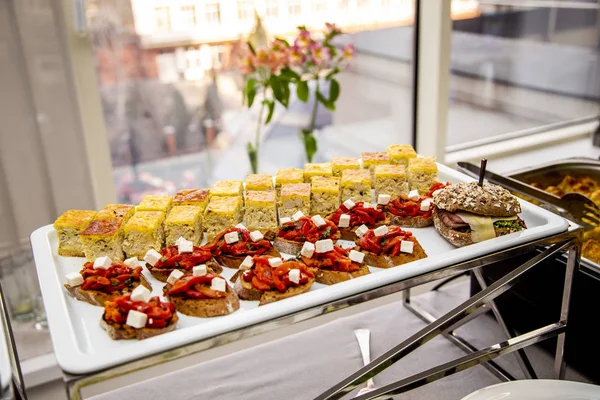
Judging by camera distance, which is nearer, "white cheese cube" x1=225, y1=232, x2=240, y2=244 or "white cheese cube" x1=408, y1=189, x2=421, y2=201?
"white cheese cube" x1=225, y1=232, x2=240, y2=244

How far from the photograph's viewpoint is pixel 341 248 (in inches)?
55.8

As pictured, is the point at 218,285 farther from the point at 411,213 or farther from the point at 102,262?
the point at 411,213

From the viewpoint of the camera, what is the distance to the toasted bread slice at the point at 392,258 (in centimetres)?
138

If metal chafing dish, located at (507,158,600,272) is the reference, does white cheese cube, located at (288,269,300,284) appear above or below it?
above

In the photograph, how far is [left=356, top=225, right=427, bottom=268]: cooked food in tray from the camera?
54.6 inches

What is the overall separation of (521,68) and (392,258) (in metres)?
2.75

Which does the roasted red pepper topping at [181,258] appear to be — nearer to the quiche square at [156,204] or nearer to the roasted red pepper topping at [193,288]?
the roasted red pepper topping at [193,288]

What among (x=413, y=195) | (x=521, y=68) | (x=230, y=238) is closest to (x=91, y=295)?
(x=230, y=238)

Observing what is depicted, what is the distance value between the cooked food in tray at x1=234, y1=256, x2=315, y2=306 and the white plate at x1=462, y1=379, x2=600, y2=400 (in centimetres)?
48

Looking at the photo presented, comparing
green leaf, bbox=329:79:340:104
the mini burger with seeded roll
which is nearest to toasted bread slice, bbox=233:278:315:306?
the mini burger with seeded roll

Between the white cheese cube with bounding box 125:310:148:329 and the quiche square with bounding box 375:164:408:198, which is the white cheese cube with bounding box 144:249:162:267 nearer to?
the white cheese cube with bounding box 125:310:148:329

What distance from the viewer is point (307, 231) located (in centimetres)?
148

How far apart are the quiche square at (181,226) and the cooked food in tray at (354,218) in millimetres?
361

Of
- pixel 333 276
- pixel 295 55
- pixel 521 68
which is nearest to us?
pixel 333 276
